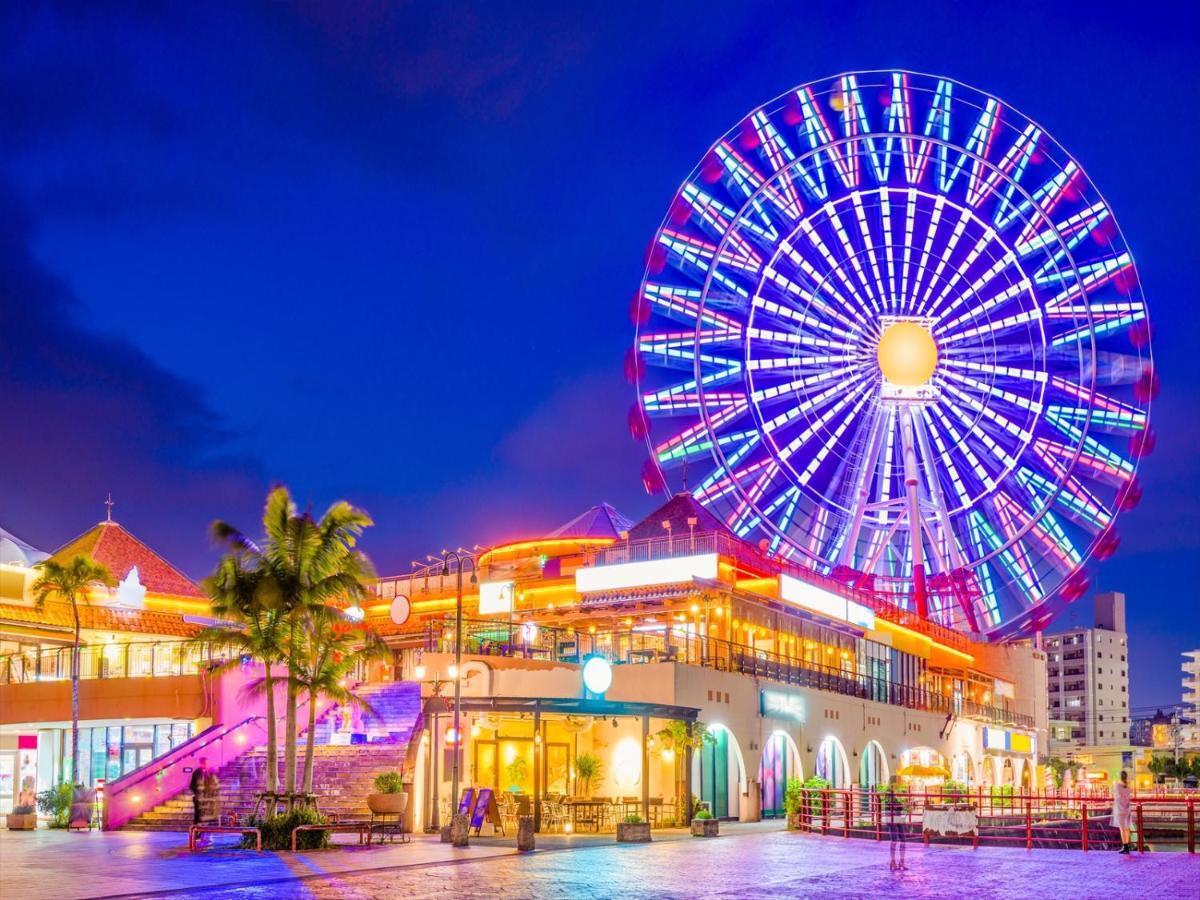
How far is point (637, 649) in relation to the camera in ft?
147

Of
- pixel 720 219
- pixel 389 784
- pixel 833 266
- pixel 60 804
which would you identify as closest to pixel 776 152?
pixel 720 219

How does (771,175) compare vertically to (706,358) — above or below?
above

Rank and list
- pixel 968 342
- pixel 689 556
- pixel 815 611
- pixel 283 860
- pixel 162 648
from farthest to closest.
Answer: pixel 968 342 → pixel 815 611 → pixel 689 556 → pixel 162 648 → pixel 283 860

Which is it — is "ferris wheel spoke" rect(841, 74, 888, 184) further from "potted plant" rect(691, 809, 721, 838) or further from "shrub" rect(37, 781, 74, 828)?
"shrub" rect(37, 781, 74, 828)

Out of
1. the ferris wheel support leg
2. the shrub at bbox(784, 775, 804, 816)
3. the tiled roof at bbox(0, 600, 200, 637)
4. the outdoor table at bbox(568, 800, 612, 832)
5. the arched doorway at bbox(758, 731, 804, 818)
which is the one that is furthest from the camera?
the ferris wheel support leg

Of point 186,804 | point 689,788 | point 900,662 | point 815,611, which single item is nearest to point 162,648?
point 186,804

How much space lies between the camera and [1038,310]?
202 ft

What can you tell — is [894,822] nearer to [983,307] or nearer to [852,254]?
[852,254]

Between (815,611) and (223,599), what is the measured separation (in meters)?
28.3

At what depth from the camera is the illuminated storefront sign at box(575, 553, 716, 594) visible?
49.5m

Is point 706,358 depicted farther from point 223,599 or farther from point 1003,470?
point 223,599

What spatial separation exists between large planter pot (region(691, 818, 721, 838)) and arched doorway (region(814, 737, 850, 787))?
1832 centimetres

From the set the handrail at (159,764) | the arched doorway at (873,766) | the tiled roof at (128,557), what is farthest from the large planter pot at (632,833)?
the tiled roof at (128,557)

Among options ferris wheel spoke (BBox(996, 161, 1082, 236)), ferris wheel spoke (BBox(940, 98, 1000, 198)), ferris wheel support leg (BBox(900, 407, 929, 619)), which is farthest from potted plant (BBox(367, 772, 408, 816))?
ferris wheel spoke (BBox(996, 161, 1082, 236))
